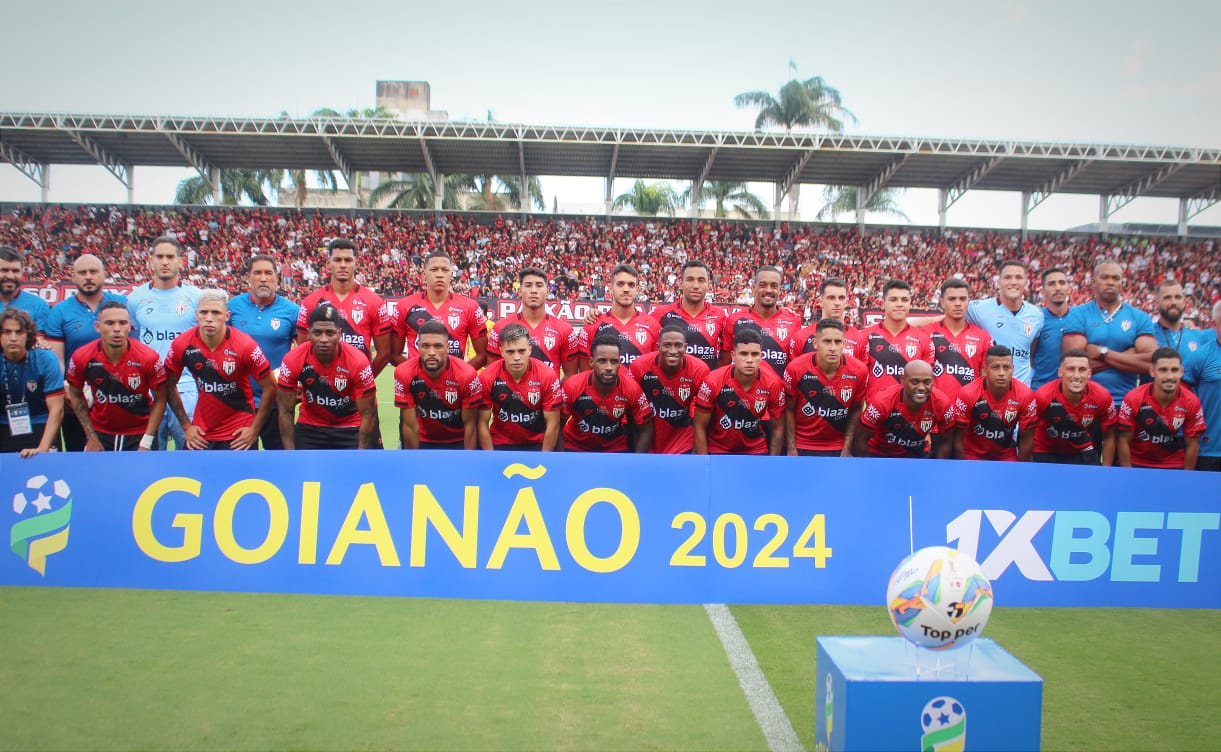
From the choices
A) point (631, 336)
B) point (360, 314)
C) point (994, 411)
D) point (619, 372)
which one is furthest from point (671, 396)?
point (360, 314)

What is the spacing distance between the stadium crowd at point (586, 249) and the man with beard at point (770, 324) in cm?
2207

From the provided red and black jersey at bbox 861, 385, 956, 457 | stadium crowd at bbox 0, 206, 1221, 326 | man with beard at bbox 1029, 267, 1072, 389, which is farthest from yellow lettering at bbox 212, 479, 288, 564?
stadium crowd at bbox 0, 206, 1221, 326

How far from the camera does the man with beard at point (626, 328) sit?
784 centimetres

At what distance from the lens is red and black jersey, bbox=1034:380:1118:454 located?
712cm

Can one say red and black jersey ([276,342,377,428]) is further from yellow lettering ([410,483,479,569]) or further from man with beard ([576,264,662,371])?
man with beard ([576,264,662,371])

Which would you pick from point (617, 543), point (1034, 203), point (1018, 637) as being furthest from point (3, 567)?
point (1034, 203)

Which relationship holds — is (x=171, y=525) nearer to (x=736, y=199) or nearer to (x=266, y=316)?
(x=266, y=316)

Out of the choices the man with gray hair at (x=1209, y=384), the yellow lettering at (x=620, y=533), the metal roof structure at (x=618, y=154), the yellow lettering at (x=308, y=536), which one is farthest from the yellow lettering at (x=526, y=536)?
the metal roof structure at (x=618, y=154)

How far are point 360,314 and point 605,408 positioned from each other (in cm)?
283

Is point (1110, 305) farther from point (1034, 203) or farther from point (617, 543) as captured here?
point (1034, 203)

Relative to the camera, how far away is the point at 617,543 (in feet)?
19.4

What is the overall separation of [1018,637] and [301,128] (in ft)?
103

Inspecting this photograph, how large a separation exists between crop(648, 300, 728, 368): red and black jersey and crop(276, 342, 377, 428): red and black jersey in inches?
109

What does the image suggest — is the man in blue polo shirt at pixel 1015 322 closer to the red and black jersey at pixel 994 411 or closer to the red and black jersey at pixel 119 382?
the red and black jersey at pixel 994 411
